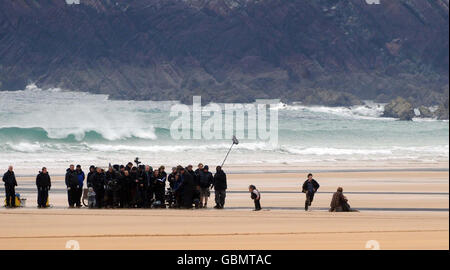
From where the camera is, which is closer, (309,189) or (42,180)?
(309,189)

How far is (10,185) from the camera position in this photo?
28.2 m

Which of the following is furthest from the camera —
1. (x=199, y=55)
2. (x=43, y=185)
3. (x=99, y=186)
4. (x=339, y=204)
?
(x=199, y=55)

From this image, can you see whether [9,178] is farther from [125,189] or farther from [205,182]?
[205,182]

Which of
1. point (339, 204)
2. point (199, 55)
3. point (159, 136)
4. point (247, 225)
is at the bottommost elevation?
point (247, 225)

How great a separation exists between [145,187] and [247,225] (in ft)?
15.6

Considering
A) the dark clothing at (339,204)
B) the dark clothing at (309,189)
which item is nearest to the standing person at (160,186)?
the dark clothing at (309,189)

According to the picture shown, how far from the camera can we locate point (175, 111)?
133 m

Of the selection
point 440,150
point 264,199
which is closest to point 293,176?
point 264,199

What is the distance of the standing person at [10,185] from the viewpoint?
28.0 m

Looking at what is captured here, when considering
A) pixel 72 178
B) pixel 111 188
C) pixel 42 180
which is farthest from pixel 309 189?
pixel 42 180

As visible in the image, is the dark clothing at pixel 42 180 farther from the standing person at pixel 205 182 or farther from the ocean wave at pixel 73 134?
the ocean wave at pixel 73 134

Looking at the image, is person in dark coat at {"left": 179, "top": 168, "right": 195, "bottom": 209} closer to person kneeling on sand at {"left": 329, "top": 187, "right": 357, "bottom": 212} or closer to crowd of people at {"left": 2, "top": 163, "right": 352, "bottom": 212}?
crowd of people at {"left": 2, "top": 163, "right": 352, "bottom": 212}

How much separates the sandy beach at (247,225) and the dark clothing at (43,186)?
12.7 inches
